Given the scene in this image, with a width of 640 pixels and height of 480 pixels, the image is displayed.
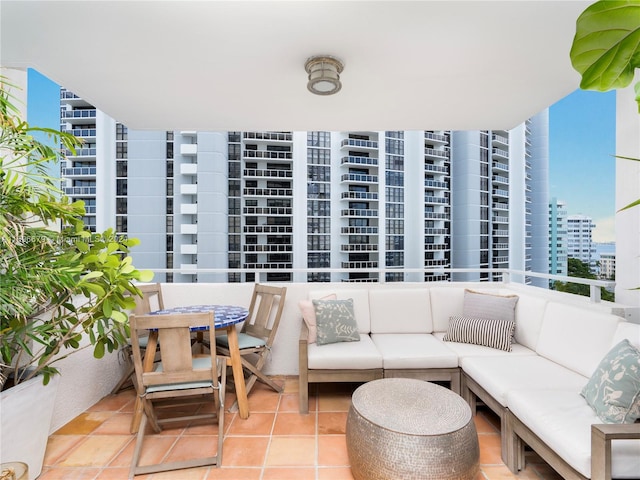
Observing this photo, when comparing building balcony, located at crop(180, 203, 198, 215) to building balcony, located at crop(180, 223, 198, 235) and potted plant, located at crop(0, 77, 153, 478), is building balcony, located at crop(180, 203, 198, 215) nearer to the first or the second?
building balcony, located at crop(180, 223, 198, 235)

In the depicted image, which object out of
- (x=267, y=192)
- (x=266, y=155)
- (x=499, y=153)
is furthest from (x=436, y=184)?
(x=266, y=155)

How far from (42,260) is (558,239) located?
4.48 meters

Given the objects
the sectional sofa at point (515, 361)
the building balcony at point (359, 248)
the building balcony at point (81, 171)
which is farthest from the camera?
the building balcony at point (359, 248)

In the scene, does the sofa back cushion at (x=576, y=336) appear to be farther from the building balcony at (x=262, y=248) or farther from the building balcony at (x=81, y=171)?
the building balcony at (x=81, y=171)

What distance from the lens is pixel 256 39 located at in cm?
178

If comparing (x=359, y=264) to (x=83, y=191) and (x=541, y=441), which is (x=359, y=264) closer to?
(x=83, y=191)

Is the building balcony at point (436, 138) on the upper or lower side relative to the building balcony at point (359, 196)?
upper

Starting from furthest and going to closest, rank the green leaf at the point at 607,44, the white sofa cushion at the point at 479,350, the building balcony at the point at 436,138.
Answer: the building balcony at the point at 436,138, the white sofa cushion at the point at 479,350, the green leaf at the point at 607,44

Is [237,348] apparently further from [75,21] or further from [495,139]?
[495,139]

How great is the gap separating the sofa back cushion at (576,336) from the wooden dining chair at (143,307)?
10.1 feet

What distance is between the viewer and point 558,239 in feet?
11.5

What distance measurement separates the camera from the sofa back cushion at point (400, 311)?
2916mm

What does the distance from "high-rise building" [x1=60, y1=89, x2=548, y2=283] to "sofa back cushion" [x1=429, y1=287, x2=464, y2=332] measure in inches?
300

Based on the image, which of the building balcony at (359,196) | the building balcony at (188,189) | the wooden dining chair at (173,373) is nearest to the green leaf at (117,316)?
the wooden dining chair at (173,373)
